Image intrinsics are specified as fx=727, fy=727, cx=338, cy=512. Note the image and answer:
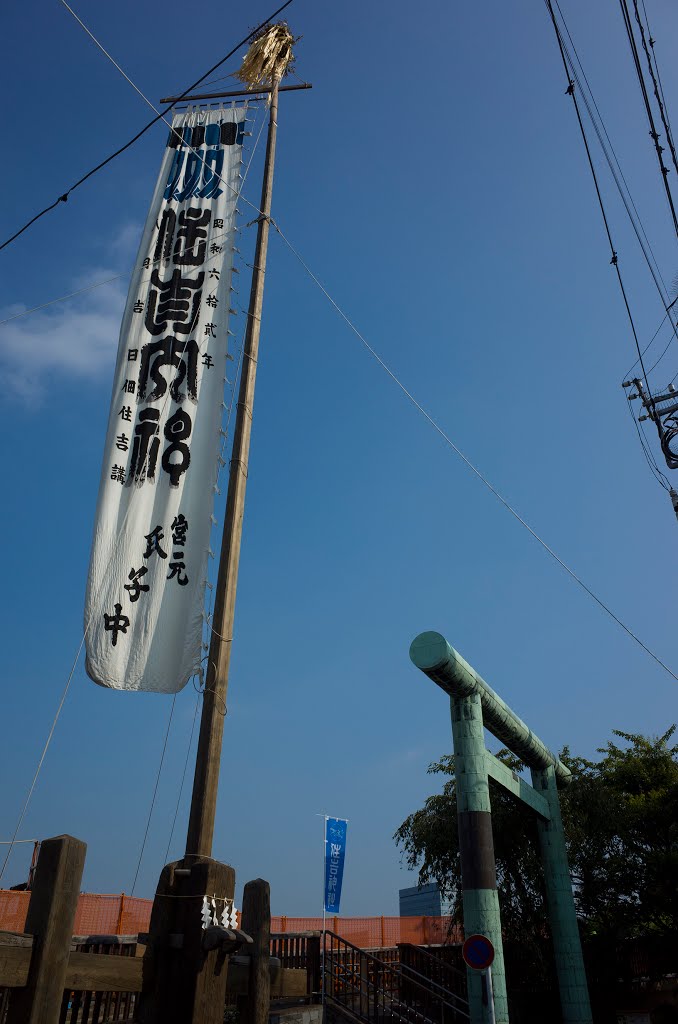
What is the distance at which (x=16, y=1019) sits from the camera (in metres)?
4.11

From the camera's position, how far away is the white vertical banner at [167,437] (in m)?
6.71

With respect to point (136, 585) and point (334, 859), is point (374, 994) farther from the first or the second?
point (136, 585)

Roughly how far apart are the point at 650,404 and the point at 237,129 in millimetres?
16175

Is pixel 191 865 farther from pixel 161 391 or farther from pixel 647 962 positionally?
pixel 647 962

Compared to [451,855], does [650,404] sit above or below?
above

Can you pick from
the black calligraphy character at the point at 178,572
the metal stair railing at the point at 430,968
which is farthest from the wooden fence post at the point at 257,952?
the metal stair railing at the point at 430,968

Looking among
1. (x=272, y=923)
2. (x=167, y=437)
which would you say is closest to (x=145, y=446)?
(x=167, y=437)

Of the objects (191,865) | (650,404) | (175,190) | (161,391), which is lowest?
(191,865)

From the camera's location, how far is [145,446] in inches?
299

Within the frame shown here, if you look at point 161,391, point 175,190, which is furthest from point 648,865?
point 175,190

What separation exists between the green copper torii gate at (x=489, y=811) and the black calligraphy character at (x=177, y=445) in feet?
18.2

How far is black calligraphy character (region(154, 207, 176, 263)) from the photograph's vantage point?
8.84 m

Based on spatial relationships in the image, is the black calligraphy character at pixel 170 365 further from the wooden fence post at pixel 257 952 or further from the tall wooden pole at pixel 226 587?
the wooden fence post at pixel 257 952

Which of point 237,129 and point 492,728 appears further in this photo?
point 492,728
